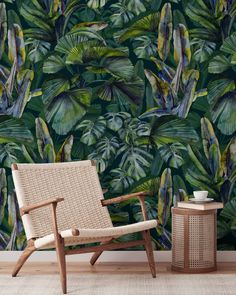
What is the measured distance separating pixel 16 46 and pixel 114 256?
1900 mm

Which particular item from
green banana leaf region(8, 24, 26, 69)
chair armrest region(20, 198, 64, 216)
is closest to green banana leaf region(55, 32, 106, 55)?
green banana leaf region(8, 24, 26, 69)

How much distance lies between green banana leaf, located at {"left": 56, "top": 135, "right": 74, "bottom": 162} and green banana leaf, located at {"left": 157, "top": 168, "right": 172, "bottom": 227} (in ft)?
2.58

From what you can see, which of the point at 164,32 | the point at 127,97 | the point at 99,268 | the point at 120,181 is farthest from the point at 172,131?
the point at 99,268

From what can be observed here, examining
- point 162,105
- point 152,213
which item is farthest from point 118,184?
point 162,105

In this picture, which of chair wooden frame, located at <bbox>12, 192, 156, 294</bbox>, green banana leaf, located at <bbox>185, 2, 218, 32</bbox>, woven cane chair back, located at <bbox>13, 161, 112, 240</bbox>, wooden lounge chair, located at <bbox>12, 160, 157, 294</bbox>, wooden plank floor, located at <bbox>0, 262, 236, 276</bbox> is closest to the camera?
chair wooden frame, located at <bbox>12, 192, 156, 294</bbox>

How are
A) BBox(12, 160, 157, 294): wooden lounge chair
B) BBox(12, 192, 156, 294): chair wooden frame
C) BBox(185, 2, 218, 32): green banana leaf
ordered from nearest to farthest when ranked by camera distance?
BBox(12, 192, 156, 294): chair wooden frame
BBox(12, 160, 157, 294): wooden lounge chair
BBox(185, 2, 218, 32): green banana leaf

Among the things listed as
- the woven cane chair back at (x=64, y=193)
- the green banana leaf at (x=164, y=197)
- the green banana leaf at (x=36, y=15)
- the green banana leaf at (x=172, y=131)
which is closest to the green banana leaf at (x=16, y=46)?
the green banana leaf at (x=36, y=15)

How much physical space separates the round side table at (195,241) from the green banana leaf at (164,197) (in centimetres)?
36

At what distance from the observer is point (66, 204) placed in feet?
18.4

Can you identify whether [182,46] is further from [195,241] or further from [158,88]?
[195,241]

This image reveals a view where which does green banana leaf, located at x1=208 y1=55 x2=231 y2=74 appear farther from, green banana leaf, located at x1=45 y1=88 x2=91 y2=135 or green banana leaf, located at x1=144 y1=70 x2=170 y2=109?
green banana leaf, located at x1=45 y1=88 x2=91 y2=135

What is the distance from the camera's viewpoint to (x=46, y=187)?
18.5 feet

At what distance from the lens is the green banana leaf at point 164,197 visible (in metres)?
5.97

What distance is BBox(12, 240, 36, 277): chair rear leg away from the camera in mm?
5285
